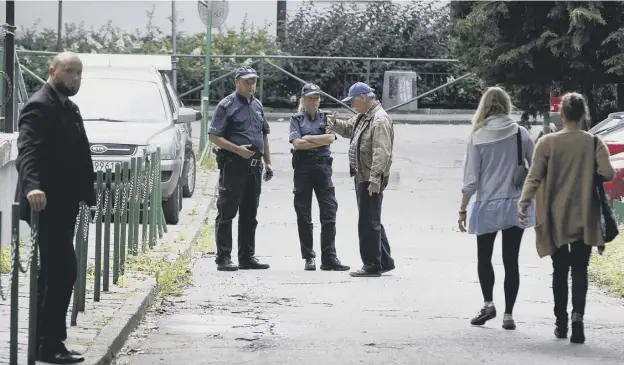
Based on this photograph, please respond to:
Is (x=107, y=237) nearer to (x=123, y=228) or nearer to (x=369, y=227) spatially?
(x=123, y=228)

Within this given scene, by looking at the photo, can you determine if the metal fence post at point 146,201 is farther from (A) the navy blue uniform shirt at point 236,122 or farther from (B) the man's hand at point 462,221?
(B) the man's hand at point 462,221

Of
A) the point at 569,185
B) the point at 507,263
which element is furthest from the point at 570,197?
the point at 507,263

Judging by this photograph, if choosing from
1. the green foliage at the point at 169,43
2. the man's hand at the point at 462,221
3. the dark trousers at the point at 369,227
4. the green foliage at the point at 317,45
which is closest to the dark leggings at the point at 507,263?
the man's hand at the point at 462,221

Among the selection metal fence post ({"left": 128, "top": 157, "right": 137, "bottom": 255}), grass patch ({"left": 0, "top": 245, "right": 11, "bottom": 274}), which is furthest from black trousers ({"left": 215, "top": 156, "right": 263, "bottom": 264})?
grass patch ({"left": 0, "top": 245, "right": 11, "bottom": 274})

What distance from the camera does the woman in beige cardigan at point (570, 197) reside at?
8820 millimetres

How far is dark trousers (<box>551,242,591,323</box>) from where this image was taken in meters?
8.90

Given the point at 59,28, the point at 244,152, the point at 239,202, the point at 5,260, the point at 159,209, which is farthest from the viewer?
the point at 59,28

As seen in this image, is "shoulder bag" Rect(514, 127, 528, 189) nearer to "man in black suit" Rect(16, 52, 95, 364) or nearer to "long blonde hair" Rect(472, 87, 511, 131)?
"long blonde hair" Rect(472, 87, 511, 131)

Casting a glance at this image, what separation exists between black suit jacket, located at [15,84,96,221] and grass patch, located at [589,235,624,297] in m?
5.37

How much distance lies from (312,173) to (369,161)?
82cm

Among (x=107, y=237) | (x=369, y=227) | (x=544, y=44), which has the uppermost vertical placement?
(x=544, y=44)

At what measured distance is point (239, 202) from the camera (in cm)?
1238

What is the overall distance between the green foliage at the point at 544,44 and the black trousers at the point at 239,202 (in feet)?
32.4

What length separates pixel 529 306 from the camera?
34.5 ft
